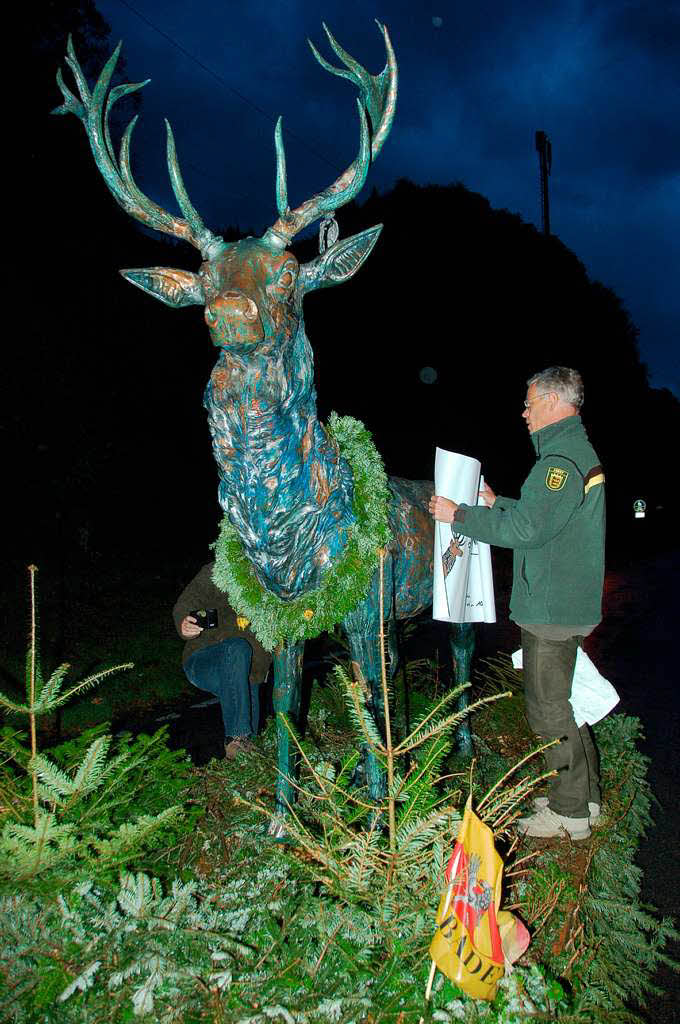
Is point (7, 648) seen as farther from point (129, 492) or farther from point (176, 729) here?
point (129, 492)

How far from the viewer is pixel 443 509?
2977mm

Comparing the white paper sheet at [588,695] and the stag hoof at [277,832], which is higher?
the white paper sheet at [588,695]

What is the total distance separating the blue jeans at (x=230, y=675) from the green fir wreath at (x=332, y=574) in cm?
89

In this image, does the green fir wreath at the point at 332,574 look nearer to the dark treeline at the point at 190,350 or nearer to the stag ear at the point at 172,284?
the stag ear at the point at 172,284

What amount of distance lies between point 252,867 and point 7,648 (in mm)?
5244

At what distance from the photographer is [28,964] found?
6.20ft

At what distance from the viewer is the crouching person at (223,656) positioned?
3.70m

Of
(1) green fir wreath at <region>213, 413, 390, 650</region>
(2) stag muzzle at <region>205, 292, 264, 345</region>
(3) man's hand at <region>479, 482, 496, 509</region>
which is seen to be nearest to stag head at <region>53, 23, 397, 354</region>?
(2) stag muzzle at <region>205, 292, 264, 345</region>

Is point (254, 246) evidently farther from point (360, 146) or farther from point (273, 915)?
point (273, 915)

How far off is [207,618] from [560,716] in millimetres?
1903

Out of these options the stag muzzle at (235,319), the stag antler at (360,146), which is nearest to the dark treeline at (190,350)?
the stag antler at (360,146)

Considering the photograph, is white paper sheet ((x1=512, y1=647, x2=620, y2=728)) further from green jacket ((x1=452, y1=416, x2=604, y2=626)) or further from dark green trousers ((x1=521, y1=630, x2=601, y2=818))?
green jacket ((x1=452, y1=416, x2=604, y2=626))

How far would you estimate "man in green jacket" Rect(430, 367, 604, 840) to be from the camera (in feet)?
9.08

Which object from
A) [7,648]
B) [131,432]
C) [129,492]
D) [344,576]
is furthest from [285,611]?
[129,492]
